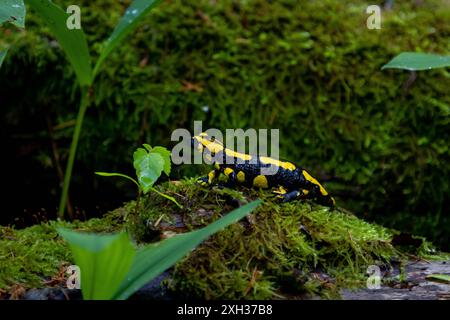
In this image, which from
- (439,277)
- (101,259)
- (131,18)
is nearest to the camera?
(101,259)

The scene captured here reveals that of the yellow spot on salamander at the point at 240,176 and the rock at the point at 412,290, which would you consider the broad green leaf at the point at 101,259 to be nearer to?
the rock at the point at 412,290

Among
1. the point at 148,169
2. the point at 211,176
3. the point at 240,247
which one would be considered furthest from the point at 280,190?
the point at 148,169

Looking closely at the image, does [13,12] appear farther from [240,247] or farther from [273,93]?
[273,93]

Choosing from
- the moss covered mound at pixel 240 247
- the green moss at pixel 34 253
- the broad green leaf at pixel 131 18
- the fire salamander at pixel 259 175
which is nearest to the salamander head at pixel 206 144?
the fire salamander at pixel 259 175

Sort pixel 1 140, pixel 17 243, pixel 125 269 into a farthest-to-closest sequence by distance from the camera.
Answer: pixel 1 140
pixel 17 243
pixel 125 269

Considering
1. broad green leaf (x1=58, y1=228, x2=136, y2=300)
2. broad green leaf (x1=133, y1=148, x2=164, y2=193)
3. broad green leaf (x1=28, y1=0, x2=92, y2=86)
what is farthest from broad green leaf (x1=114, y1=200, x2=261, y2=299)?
broad green leaf (x1=28, y1=0, x2=92, y2=86)

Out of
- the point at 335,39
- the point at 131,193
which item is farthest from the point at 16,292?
the point at 335,39

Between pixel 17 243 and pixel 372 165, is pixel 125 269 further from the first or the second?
pixel 372 165
